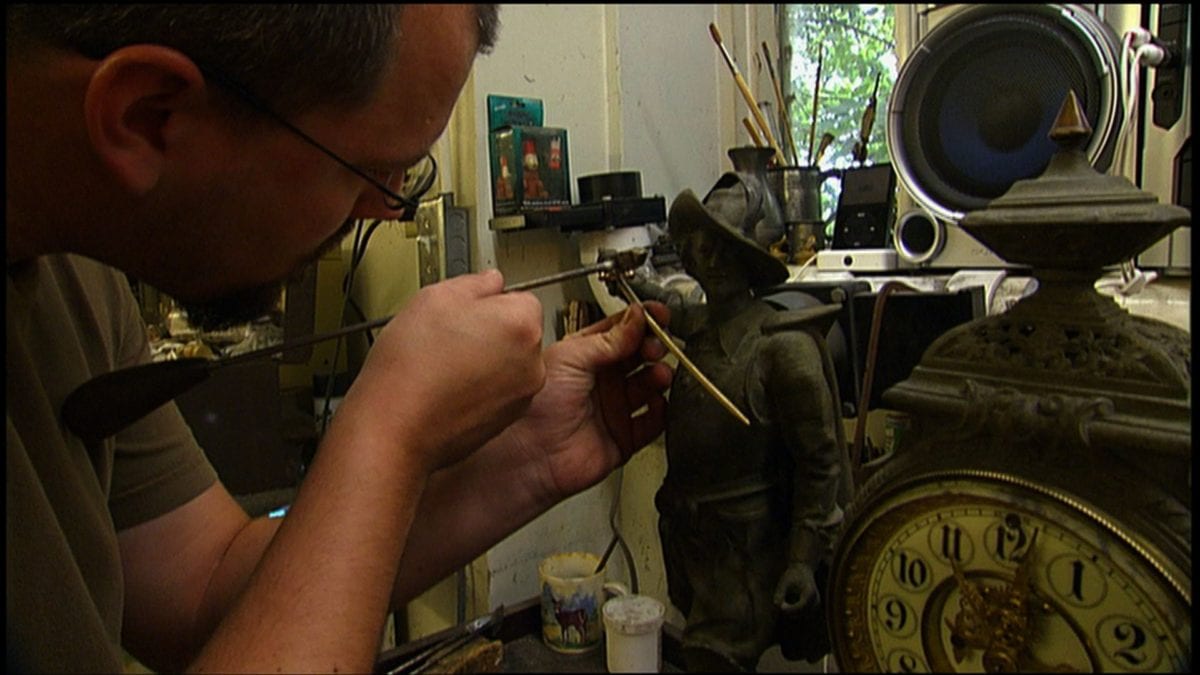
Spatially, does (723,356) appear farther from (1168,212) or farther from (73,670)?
(73,670)

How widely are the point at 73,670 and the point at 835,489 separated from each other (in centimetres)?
44

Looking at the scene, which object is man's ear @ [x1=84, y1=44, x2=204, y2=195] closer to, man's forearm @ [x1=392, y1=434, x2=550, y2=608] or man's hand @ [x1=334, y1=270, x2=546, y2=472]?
man's hand @ [x1=334, y1=270, x2=546, y2=472]

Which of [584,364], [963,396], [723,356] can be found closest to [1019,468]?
[963,396]

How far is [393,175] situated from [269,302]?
0.16m

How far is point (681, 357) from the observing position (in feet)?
1.54

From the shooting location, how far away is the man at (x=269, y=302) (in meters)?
0.37

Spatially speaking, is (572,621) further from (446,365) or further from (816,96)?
(816,96)

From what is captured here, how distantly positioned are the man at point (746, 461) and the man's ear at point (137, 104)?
0.25 m

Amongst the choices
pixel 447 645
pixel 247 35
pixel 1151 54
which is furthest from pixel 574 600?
pixel 1151 54

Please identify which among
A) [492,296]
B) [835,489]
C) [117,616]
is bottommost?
[117,616]

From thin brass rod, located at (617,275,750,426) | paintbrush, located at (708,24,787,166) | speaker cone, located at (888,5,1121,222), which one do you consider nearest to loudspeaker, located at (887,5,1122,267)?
speaker cone, located at (888,5,1121,222)

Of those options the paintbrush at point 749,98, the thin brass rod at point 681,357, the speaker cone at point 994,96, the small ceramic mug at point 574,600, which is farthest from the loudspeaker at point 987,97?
the small ceramic mug at point 574,600

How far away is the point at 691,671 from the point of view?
1.40 ft

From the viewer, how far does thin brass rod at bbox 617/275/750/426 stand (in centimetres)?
45
